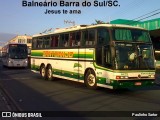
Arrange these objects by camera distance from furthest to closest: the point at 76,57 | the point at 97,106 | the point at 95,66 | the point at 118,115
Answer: the point at 76,57, the point at 95,66, the point at 97,106, the point at 118,115

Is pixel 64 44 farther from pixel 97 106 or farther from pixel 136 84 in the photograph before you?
pixel 97 106

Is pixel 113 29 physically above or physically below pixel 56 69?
above

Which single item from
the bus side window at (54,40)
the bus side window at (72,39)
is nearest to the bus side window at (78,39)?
the bus side window at (72,39)

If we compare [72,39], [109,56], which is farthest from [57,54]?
[109,56]

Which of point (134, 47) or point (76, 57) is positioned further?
point (76, 57)

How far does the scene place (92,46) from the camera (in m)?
15.6

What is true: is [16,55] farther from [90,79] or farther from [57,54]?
[90,79]

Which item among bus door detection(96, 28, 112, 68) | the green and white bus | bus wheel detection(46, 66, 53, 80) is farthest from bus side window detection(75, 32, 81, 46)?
bus wheel detection(46, 66, 53, 80)

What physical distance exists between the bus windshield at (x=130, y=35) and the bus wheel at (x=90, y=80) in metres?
2.30

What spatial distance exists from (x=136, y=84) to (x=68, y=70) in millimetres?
4990

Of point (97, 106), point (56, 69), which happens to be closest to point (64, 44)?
point (56, 69)

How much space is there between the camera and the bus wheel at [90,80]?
15.7 m

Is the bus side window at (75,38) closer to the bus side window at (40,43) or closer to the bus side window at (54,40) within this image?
the bus side window at (54,40)

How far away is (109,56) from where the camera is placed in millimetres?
14422
